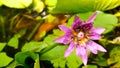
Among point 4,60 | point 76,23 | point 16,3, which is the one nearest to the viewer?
point 76,23

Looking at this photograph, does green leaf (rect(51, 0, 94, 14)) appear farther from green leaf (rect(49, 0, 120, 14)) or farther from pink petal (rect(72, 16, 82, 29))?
pink petal (rect(72, 16, 82, 29))

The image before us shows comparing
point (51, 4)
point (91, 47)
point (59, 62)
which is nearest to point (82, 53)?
point (91, 47)

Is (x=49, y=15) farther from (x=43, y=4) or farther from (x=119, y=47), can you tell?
(x=119, y=47)

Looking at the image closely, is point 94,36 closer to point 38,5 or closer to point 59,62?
point 59,62

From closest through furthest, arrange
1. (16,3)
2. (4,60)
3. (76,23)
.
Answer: (76,23) → (4,60) → (16,3)

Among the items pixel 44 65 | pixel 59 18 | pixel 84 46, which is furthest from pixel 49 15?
pixel 84 46

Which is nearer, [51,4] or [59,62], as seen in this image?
[59,62]
